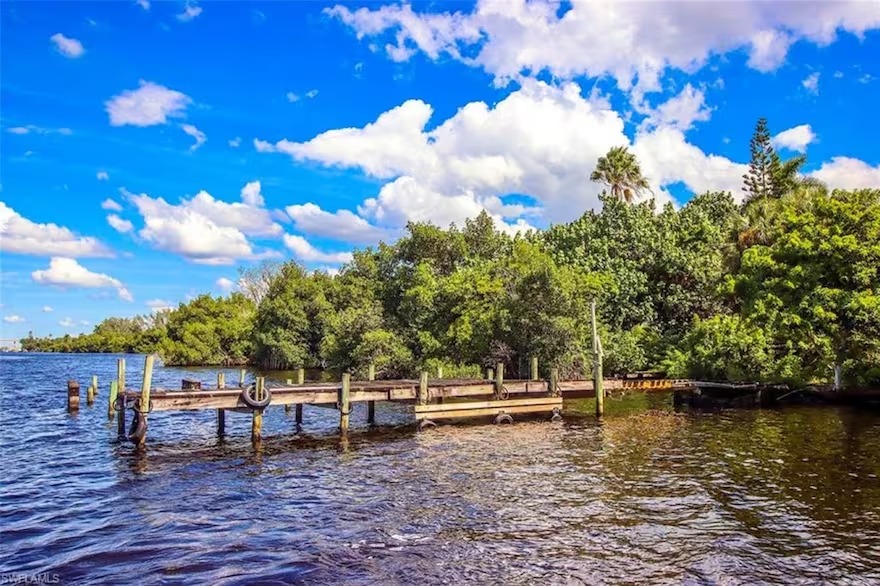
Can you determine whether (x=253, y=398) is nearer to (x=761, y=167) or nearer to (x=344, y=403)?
(x=344, y=403)

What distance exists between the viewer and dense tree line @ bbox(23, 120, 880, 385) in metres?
28.3

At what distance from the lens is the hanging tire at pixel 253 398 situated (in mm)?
20906

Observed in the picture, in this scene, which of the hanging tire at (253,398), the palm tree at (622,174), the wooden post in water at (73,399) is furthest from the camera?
the palm tree at (622,174)

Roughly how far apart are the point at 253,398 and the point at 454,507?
10.1 metres

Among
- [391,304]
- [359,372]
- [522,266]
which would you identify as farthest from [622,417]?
[391,304]

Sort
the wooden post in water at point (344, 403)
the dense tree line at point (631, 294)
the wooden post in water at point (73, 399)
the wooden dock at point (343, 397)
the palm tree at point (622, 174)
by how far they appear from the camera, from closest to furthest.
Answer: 1. the wooden dock at point (343, 397)
2. the wooden post in water at point (344, 403)
3. the dense tree line at point (631, 294)
4. the wooden post in water at point (73, 399)
5. the palm tree at point (622, 174)

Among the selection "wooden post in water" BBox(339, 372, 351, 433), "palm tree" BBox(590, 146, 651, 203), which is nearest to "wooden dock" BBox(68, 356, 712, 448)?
"wooden post in water" BBox(339, 372, 351, 433)

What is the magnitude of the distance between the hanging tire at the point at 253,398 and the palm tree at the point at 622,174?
1676 inches

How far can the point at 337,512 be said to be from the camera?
13.2 meters

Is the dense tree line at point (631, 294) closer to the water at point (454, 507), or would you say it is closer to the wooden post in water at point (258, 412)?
the water at point (454, 507)

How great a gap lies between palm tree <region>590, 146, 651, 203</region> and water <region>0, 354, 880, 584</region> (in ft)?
117

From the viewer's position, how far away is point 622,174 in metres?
56.6

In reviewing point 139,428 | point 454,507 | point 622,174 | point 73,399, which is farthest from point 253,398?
point 622,174

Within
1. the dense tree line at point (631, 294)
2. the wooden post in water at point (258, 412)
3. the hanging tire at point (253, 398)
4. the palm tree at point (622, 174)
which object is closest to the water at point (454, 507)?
the wooden post in water at point (258, 412)
